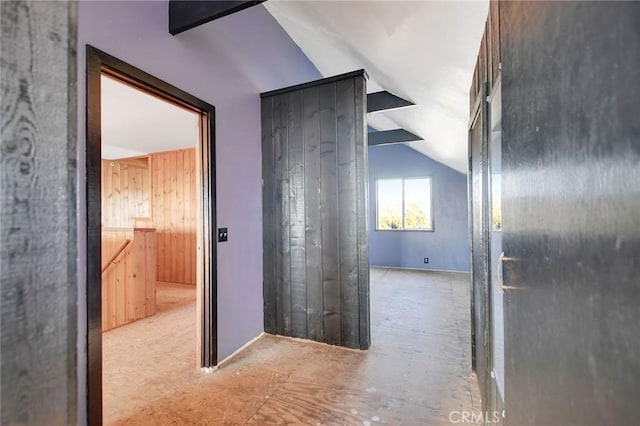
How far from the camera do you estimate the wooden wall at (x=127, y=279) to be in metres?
3.07

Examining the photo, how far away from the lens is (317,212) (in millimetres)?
2551

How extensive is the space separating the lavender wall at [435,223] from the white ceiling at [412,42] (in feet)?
8.06

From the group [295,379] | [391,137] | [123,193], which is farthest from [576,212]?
[123,193]

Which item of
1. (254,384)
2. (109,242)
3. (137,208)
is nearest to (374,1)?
(254,384)

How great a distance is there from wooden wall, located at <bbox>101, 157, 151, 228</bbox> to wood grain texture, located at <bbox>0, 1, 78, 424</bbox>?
5.95 m

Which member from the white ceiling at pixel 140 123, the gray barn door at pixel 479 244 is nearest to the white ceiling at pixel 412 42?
the gray barn door at pixel 479 244

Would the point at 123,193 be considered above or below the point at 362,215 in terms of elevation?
above

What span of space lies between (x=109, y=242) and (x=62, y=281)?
348 centimetres

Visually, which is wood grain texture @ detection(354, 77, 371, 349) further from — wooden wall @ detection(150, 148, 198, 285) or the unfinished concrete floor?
wooden wall @ detection(150, 148, 198, 285)

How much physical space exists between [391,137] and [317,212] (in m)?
3.03

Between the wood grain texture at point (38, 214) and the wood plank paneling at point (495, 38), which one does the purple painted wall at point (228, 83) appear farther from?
the wood plank paneling at point (495, 38)

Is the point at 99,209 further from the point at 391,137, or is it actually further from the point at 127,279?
the point at 391,137

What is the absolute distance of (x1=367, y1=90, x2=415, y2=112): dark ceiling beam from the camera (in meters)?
3.21

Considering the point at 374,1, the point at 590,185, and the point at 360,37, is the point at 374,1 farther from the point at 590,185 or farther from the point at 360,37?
the point at 590,185
